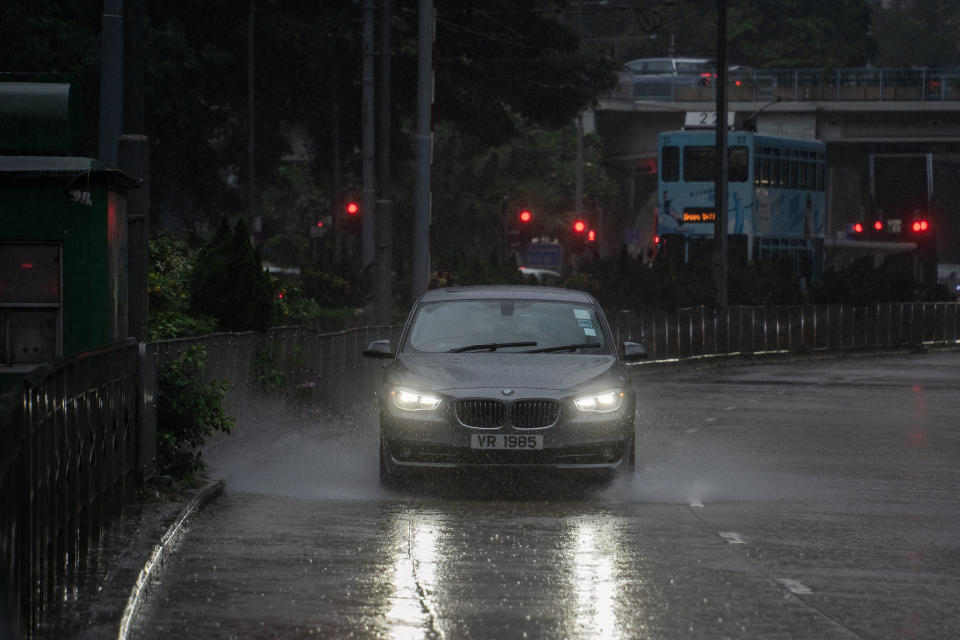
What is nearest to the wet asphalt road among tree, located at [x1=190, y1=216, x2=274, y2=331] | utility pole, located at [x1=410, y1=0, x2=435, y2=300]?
tree, located at [x1=190, y1=216, x2=274, y2=331]

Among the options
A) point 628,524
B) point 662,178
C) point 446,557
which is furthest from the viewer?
point 662,178

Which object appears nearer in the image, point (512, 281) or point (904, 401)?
point (904, 401)

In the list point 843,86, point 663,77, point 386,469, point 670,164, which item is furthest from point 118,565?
point 663,77

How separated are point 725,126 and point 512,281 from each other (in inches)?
265

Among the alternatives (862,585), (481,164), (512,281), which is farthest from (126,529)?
(481,164)

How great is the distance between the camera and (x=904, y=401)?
28406 mm

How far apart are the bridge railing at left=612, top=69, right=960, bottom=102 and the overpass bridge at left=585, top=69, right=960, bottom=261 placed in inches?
1.5

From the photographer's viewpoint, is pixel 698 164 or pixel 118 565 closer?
pixel 118 565

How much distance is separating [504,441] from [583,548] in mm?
2821

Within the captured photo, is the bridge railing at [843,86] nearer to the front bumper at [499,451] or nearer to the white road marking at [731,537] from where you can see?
the front bumper at [499,451]

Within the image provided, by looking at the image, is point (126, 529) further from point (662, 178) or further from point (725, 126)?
point (662, 178)

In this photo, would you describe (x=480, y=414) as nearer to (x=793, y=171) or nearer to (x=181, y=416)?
(x=181, y=416)

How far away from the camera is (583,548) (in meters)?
11.2

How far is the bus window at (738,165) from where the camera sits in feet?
159
